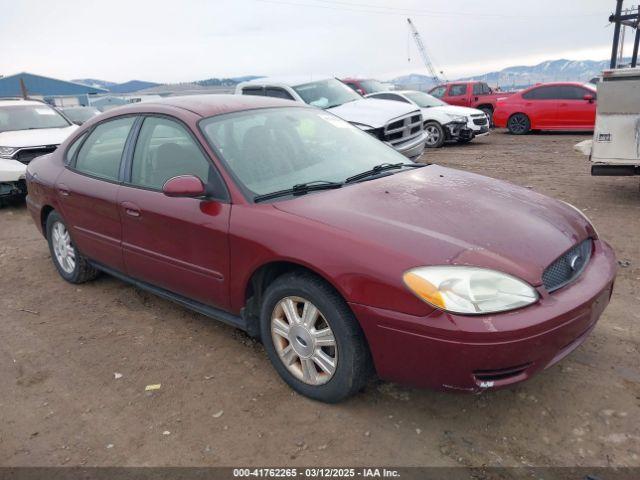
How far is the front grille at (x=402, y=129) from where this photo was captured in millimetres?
8406

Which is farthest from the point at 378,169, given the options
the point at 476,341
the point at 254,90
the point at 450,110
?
the point at 450,110

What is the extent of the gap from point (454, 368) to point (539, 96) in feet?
47.0

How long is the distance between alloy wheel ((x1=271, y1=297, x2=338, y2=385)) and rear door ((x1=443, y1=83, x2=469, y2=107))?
16.7 meters

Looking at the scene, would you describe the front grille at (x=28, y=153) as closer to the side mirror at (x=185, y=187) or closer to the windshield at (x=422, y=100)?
the side mirror at (x=185, y=187)

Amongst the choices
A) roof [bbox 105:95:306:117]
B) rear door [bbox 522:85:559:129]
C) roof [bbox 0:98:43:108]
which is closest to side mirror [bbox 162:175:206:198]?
roof [bbox 105:95:306:117]

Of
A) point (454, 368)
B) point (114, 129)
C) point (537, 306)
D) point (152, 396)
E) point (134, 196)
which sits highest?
point (114, 129)

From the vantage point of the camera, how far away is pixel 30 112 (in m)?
9.25

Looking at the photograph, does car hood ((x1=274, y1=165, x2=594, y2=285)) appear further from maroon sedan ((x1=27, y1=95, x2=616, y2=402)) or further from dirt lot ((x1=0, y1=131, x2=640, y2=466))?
dirt lot ((x1=0, y1=131, x2=640, y2=466))

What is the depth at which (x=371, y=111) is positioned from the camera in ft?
28.7

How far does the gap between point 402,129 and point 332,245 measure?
6.55 meters

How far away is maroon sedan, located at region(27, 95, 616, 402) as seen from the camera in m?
2.33

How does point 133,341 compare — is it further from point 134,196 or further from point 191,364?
point 134,196

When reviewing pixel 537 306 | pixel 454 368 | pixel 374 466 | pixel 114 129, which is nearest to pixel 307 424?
pixel 374 466

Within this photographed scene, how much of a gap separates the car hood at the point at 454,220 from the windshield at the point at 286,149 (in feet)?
0.89
